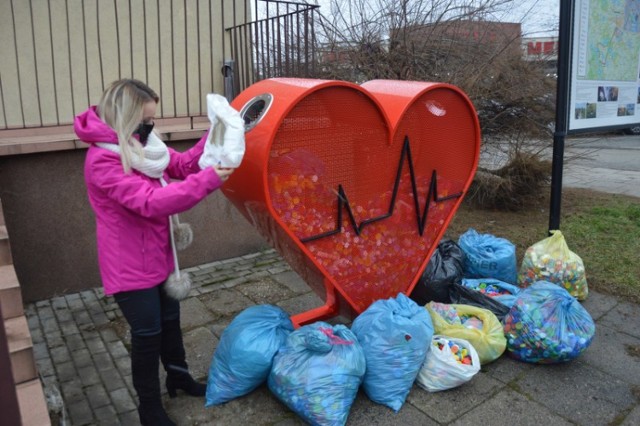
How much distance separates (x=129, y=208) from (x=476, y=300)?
93.6 inches

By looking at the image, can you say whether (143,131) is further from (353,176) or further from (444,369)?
(444,369)

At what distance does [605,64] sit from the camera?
447 centimetres

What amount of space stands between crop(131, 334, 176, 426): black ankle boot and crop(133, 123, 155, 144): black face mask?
0.92 m

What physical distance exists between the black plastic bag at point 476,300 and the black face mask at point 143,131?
2342 millimetres

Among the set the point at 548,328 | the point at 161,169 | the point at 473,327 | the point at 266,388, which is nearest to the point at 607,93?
the point at 548,328

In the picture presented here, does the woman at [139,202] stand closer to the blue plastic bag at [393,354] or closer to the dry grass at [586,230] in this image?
the blue plastic bag at [393,354]

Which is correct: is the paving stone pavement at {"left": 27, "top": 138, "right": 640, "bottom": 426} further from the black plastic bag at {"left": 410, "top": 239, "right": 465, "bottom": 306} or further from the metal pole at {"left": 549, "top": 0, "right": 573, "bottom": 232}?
the metal pole at {"left": 549, "top": 0, "right": 573, "bottom": 232}

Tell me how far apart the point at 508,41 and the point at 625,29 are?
1833 mm

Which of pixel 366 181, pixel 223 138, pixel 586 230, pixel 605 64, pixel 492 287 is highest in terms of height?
pixel 605 64

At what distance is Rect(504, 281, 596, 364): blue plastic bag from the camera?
2926mm

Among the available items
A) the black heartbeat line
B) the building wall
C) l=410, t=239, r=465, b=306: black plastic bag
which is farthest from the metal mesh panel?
the building wall

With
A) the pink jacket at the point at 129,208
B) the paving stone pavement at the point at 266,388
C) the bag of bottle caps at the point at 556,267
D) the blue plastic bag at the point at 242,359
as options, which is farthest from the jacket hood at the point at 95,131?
the bag of bottle caps at the point at 556,267

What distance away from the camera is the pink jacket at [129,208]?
83.7 inches

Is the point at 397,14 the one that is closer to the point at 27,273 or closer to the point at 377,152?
the point at 377,152
